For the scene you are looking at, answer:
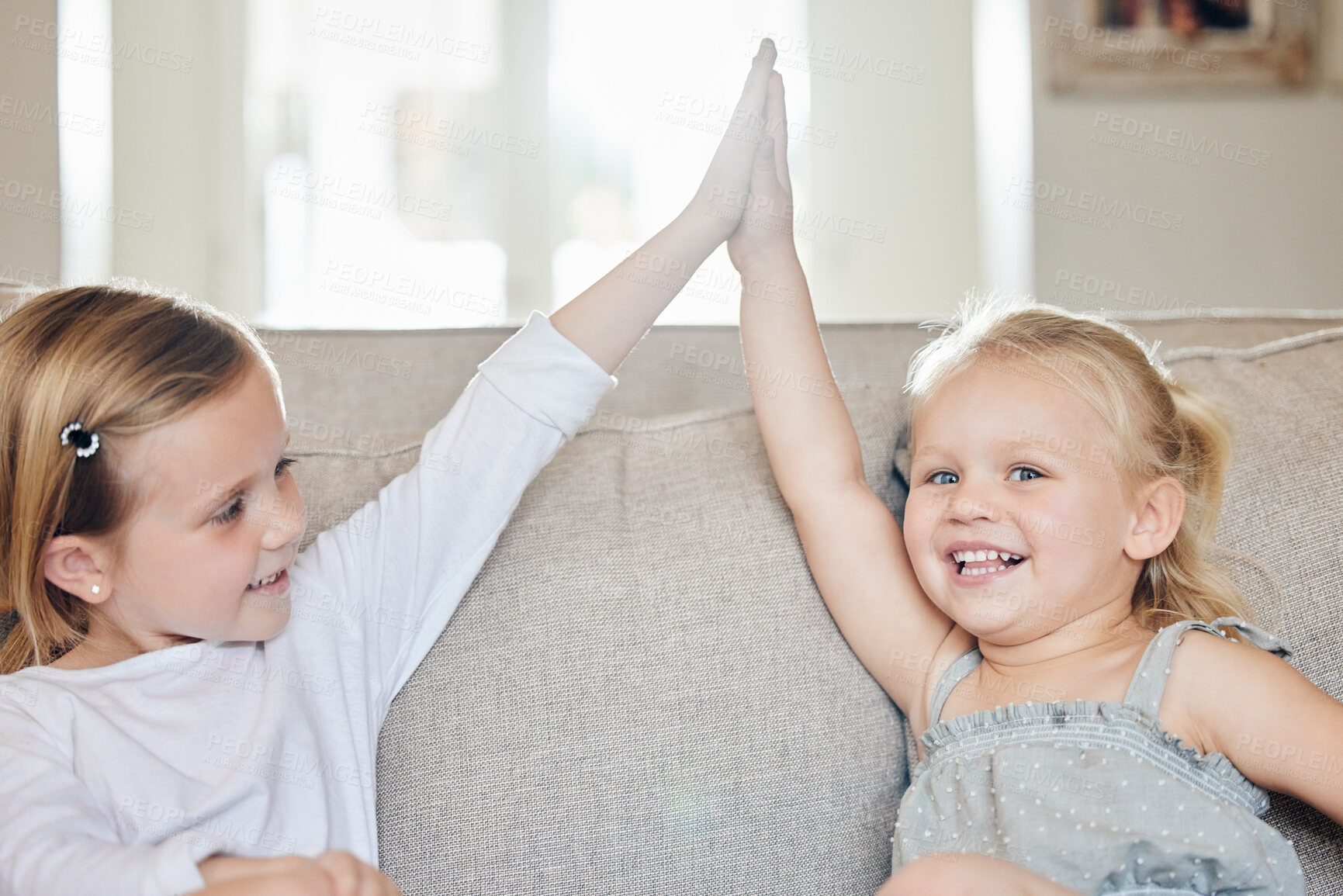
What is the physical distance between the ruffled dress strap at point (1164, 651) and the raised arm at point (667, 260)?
20.9 inches

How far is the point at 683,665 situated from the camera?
0.94m

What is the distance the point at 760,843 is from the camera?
0.88m

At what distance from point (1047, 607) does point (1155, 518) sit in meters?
0.13

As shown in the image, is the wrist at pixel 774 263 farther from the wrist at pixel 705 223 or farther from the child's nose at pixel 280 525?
the child's nose at pixel 280 525

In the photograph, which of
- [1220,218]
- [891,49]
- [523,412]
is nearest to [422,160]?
[891,49]

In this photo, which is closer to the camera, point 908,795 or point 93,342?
point 93,342

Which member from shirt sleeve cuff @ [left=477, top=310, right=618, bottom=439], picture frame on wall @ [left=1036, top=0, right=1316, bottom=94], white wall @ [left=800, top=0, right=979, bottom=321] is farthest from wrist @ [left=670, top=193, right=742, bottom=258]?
white wall @ [left=800, top=0, right=979, bottom=321]

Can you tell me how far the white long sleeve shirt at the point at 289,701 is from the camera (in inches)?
26.9

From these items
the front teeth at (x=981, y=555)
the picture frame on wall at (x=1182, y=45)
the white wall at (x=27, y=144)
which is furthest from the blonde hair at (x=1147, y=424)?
the picture frame on wall at (x=1182, y=45)

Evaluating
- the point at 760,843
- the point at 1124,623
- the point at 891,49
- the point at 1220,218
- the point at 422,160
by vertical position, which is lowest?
the point at 760,843

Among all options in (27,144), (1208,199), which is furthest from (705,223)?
(1208,199)

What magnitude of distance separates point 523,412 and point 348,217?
139 inches

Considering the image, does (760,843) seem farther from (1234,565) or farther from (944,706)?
(1234,565)

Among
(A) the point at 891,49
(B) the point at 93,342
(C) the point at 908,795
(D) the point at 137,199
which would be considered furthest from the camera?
(A) the point at 891,49
